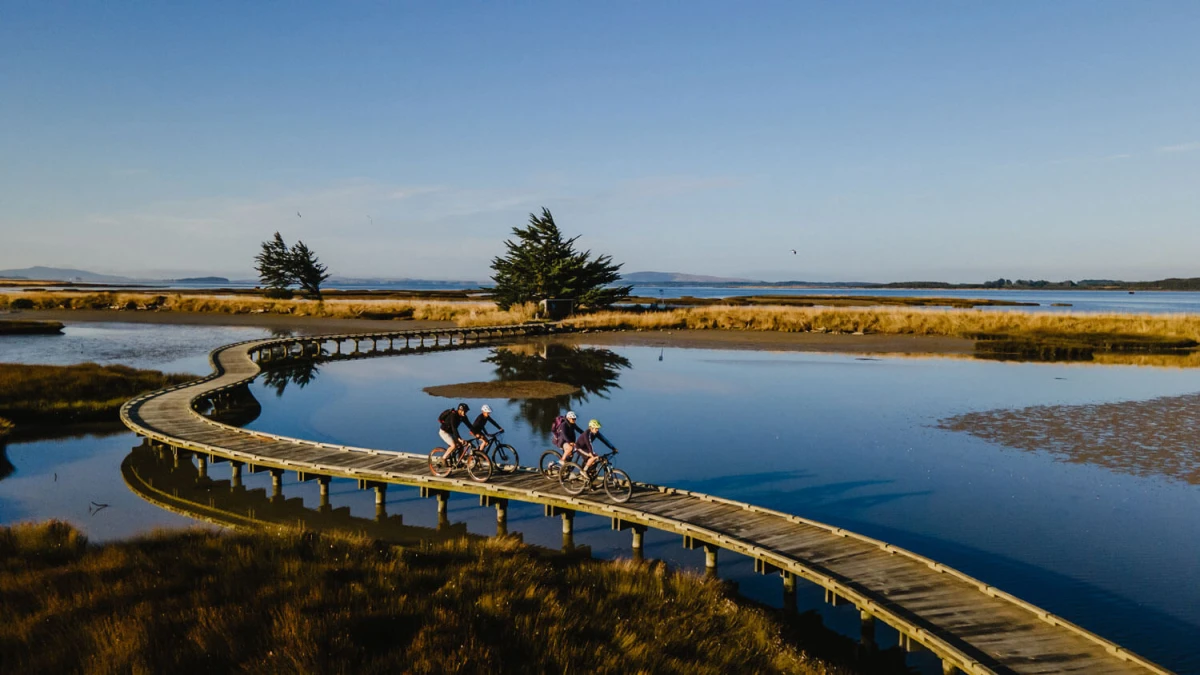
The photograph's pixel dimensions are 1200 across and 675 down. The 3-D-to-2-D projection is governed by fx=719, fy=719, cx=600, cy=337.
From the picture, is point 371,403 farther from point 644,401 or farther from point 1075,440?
point 1075,440

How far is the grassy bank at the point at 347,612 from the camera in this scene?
8.05 m

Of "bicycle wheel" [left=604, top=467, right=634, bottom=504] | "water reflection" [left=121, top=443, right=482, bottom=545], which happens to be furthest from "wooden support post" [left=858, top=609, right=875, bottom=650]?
"water reflection" [left=121, top=443, right=482, bottom=545]

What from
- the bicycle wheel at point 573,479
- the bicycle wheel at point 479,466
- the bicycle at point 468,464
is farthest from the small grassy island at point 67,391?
the bicycle wheel at point 573,479

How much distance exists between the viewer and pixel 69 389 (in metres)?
29.1

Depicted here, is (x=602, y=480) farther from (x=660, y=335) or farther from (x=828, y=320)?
(x=828, y=320)

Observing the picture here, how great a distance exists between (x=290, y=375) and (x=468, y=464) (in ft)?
91.2

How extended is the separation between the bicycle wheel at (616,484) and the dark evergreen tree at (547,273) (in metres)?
53.7

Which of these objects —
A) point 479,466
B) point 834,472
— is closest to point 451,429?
point 479,466

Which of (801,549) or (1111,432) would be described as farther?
(1111,432)

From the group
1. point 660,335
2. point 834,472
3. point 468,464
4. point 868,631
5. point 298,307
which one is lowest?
point 868,631

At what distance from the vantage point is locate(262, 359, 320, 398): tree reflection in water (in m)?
37.0

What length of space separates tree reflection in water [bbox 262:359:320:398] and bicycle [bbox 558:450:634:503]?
2316 centimetres

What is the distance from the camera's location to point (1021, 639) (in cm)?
956

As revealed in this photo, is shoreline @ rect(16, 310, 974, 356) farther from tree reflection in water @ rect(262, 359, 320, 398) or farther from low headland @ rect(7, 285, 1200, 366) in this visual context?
tree reflection in water @ rect(262, 359, 320, 398)
